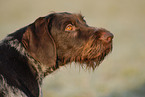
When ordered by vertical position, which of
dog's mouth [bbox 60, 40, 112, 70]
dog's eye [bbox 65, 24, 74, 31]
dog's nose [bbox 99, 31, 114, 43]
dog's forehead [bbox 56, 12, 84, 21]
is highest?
dog's forehead [bbox 56, 12, 84, 21]

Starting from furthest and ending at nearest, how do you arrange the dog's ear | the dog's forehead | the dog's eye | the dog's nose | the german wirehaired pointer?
the dog's forehead → the dog's eye → the dog's nose → the dog's ear → the german wirehaired pointer

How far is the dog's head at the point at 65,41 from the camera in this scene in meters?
6.00

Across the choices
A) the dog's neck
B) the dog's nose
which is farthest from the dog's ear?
the dog's nose

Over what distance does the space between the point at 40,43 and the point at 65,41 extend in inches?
22.4

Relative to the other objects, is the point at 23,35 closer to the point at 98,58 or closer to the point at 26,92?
the point at 26,92

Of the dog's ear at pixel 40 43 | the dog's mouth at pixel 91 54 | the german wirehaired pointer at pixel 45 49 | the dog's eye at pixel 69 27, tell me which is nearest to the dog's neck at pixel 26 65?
the german wirehaired pointer at pixel 45 49

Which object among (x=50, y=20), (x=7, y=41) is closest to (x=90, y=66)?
(x=50, y=20)

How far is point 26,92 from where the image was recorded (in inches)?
225

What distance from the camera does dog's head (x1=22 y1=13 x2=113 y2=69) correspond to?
19.7 feet

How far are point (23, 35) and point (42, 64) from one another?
679 mm

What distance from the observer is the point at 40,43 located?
6.00 metres

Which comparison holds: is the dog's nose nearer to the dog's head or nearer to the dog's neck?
the dog's head

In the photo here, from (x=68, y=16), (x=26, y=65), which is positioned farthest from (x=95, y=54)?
(x=26, y=65)

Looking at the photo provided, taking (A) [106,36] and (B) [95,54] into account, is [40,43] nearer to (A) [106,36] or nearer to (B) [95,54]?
(B) [95,54]
